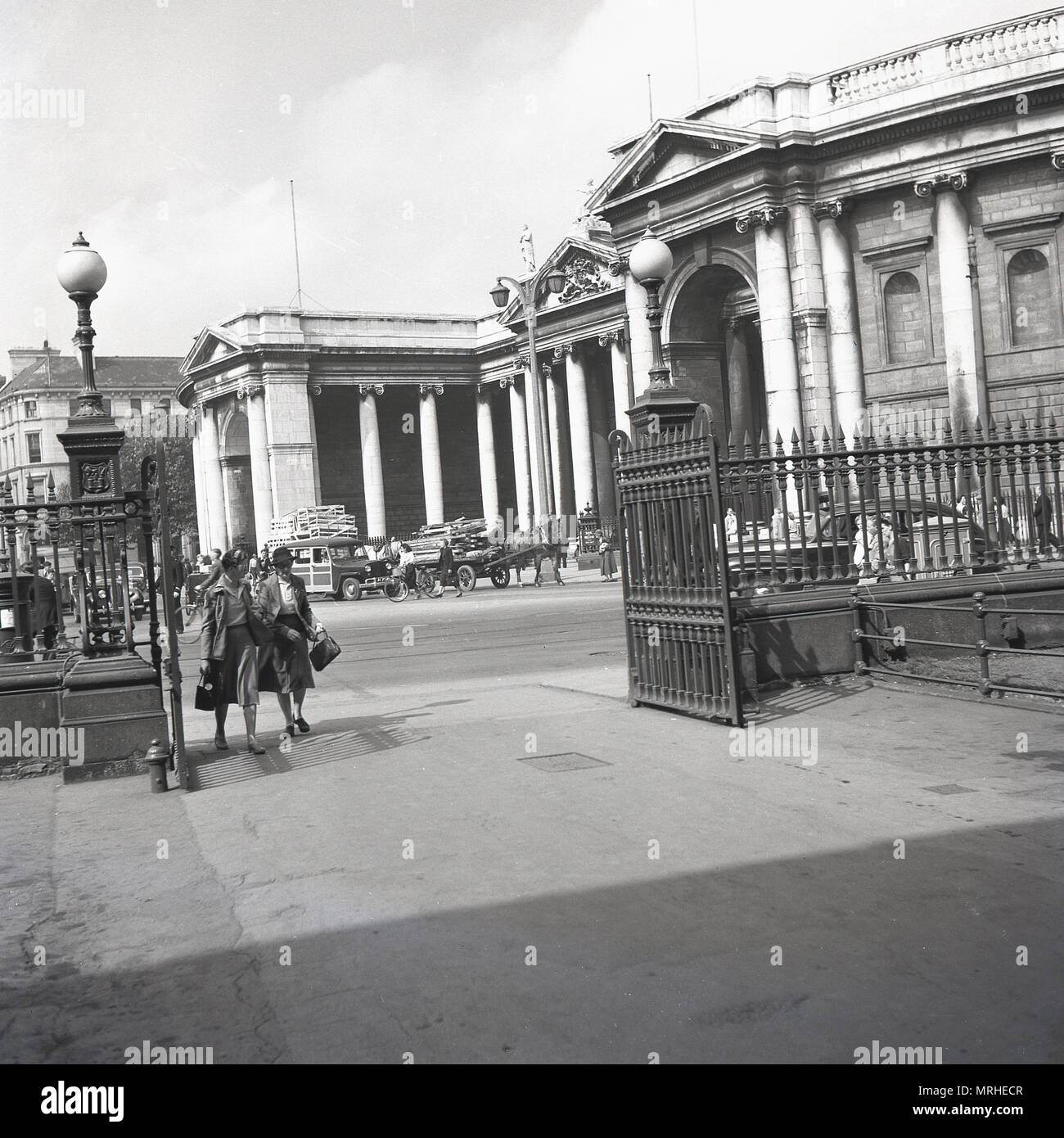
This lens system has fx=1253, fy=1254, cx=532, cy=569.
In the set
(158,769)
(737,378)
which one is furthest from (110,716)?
(737,378)

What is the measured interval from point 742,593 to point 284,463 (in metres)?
49.1

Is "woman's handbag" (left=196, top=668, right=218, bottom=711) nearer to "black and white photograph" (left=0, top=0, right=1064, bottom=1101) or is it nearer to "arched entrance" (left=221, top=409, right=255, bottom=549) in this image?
"black and white photograph" (left=0, top=0, right=1064, bottom=1101)

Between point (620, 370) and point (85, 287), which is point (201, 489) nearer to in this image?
point (620, 370)

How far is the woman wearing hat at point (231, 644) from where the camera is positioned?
10062 mm

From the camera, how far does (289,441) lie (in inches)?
2320

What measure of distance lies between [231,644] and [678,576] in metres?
3.69

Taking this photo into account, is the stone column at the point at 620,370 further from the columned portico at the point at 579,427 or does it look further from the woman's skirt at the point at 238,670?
the woman's skirt at the point at 238,670

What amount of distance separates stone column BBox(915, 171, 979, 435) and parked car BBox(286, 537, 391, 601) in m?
17.6

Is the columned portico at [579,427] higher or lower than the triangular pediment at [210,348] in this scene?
lower

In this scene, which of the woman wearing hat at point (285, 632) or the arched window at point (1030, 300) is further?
the arched window at point (1030, 300)

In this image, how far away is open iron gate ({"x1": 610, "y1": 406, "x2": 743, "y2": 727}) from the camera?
9719 millimetres

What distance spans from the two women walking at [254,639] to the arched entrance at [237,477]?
2198 inches

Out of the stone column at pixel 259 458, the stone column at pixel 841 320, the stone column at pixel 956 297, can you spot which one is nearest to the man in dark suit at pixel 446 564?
the stone column at pixel 841 320

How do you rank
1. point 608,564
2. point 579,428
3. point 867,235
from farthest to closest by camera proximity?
1. point 579,428
2. point 608,564
3. point 867,235
